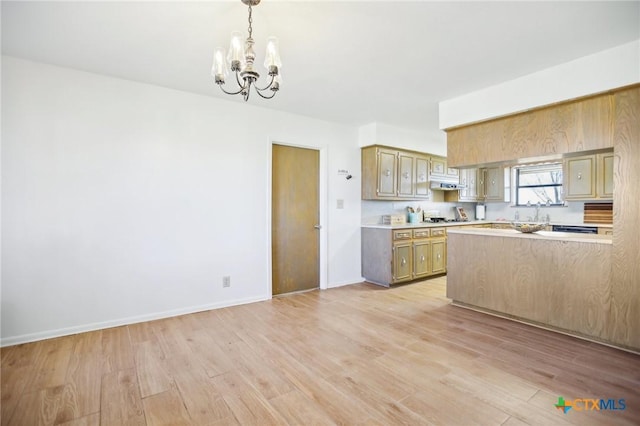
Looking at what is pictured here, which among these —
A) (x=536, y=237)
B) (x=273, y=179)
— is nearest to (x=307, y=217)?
(x=273, y=179)

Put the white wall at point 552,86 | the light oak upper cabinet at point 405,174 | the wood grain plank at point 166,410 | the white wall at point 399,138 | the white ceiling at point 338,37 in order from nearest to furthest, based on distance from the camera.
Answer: the wood grain plank at point 166,410, the white ceiling at point 338,37, the white wall at point 552,86, the white wall at point 399,138, the light oak upper cabinet at point 405,174

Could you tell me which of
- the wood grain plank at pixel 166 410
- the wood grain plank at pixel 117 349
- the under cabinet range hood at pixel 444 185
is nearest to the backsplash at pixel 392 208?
the under cabinet range hood at pixel 444 185

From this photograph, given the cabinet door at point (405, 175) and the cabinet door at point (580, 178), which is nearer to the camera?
the cabinet door at point (580, 178)

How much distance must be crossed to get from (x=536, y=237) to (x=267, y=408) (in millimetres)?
2855

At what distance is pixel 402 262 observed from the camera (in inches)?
183

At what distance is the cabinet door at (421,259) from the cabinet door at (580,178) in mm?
2438

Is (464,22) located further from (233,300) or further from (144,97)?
(233,300)

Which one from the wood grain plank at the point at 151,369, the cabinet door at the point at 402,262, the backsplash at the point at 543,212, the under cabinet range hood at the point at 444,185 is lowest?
the wood grain plank at the point at 151,369

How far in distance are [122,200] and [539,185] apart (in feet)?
22.5

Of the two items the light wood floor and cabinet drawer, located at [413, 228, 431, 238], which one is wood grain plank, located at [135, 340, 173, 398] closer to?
the light wood floor

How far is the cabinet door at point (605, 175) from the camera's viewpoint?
15.1 ft

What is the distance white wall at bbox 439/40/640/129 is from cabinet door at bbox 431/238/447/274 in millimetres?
2188

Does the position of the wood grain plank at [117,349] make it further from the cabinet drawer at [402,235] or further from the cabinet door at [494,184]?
the cabinet door at [494,184]

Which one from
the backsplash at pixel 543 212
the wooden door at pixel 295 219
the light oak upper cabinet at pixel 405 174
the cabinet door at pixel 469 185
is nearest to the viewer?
the wooden door at pixel 295 219
